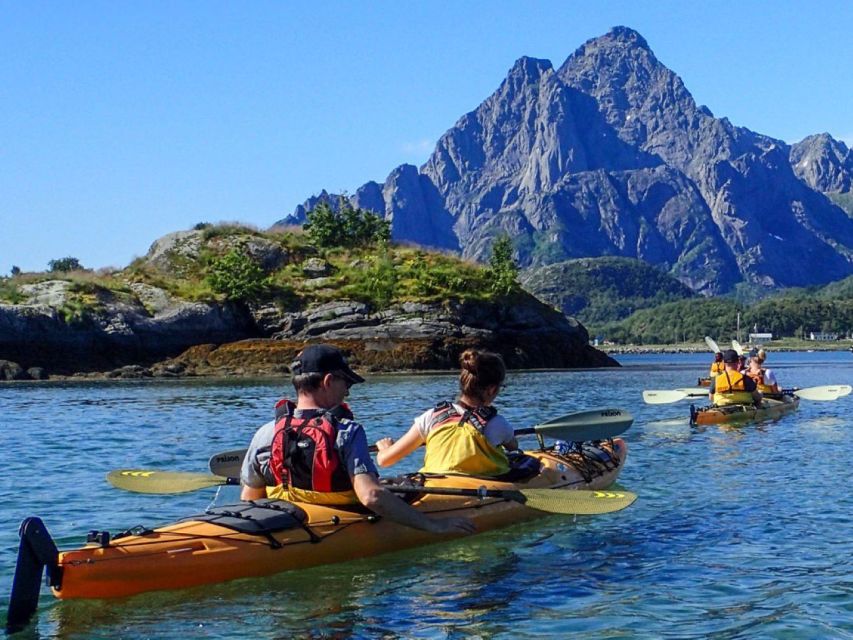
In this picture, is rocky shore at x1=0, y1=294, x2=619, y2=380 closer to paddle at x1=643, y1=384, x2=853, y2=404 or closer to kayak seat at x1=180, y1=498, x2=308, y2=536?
paddle at x1=643, y1=384, x2=853, y2=404

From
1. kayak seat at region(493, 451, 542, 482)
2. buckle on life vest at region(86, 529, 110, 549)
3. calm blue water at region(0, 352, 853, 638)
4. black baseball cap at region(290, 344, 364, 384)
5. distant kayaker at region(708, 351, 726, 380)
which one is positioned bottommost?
calm blue water at region(0, 352, 853, 638)

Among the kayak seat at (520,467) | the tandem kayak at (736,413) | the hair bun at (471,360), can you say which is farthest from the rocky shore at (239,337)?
the hair bun at (471,360)

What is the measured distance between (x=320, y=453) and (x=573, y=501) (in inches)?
114

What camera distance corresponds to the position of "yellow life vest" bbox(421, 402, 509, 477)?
10555mm

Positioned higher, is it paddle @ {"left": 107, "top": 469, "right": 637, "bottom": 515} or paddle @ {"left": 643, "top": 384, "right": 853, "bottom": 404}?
paddle @ {"left": 107, "top": 469, "right": 637, "bottom": 515}

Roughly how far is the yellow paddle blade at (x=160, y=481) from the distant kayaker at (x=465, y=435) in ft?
6.59

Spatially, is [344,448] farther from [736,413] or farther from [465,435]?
[736,413]

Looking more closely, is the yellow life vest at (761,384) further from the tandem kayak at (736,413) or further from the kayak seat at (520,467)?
the kayak seat at (520,467)

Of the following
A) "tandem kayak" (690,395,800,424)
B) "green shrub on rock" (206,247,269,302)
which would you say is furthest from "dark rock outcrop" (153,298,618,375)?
"tandem kayak" (690,395,800,424)

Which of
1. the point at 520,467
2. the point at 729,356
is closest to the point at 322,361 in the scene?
the point at 520,467

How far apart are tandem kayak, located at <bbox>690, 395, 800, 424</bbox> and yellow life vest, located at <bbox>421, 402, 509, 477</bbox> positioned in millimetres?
12765

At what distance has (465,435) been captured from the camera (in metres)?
10.6

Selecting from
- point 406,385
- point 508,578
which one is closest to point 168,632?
point 508,578

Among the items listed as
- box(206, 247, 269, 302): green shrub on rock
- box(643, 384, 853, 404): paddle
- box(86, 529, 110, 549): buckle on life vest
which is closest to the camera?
box(86, 529, 110, 549): buckle on life vest
